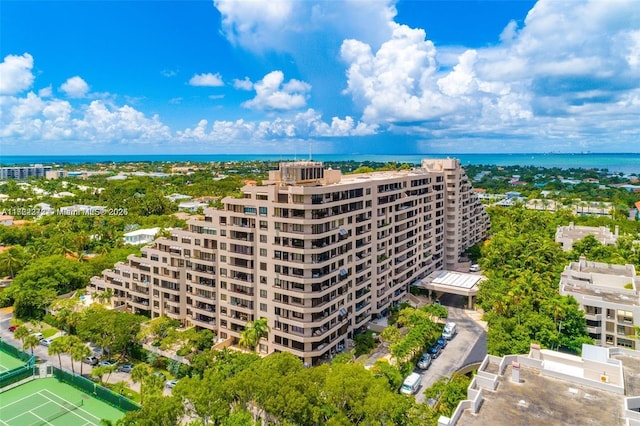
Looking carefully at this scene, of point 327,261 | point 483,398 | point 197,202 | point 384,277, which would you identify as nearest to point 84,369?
point 327,261

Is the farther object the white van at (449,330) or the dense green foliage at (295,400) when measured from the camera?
the white van at (449,330)

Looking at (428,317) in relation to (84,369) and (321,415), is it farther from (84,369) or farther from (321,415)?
(84,369)

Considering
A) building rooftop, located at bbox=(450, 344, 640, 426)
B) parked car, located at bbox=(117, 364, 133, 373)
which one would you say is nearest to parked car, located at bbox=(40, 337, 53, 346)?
parked car, located at bbox=(117, 364, 133, 373)

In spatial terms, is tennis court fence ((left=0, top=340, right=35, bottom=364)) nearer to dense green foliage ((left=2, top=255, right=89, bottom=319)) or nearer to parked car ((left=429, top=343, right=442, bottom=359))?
dense green foliage ((left=2, top=255, right=89, bottom=319))

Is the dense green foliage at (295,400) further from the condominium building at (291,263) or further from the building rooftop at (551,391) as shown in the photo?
the condominium building at (291,263)

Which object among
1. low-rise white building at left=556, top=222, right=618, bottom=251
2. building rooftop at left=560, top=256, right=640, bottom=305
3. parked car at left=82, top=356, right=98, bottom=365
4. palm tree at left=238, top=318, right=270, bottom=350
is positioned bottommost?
parked car at left=82, top=356, right=98, bottom=365

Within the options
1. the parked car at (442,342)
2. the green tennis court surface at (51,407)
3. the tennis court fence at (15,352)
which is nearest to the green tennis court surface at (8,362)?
the tennis court fence at (15,352)
